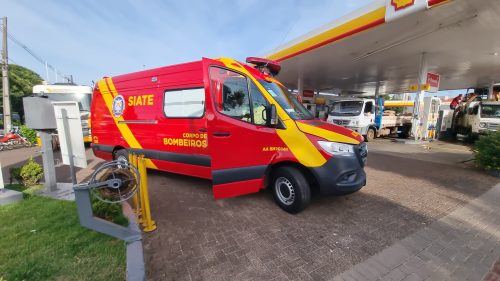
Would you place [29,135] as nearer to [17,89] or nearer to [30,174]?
[30,174]

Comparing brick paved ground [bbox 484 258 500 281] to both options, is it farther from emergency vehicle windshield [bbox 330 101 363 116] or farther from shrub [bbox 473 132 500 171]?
emergency vehicle windshield [bbox 330 101 363 116]

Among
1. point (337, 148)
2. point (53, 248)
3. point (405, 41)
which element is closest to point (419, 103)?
point (405, 41)

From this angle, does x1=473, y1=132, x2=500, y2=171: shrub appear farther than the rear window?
Yes

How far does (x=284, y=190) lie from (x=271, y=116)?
1280mm

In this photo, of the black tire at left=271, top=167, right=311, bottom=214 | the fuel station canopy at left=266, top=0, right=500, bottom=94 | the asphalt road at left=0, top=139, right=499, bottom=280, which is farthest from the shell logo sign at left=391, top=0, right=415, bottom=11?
the black tire at left=271, top=167, right=311, bottom=214

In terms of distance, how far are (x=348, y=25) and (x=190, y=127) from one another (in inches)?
307

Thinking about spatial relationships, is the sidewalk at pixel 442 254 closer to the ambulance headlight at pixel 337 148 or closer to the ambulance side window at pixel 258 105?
the ambulance headlight at pixel 337 148

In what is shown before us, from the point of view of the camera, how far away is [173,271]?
255 centimetres

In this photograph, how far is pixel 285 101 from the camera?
400cm

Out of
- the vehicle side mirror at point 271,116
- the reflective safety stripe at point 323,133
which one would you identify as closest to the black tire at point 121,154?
the vehicle side mirror at point 271,116

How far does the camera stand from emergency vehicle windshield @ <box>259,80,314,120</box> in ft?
12.6

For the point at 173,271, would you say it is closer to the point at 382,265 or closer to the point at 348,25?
the point at 382,265

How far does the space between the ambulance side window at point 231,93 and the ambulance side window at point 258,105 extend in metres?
0.08

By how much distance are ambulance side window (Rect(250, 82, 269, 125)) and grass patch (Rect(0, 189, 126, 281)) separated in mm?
2466
